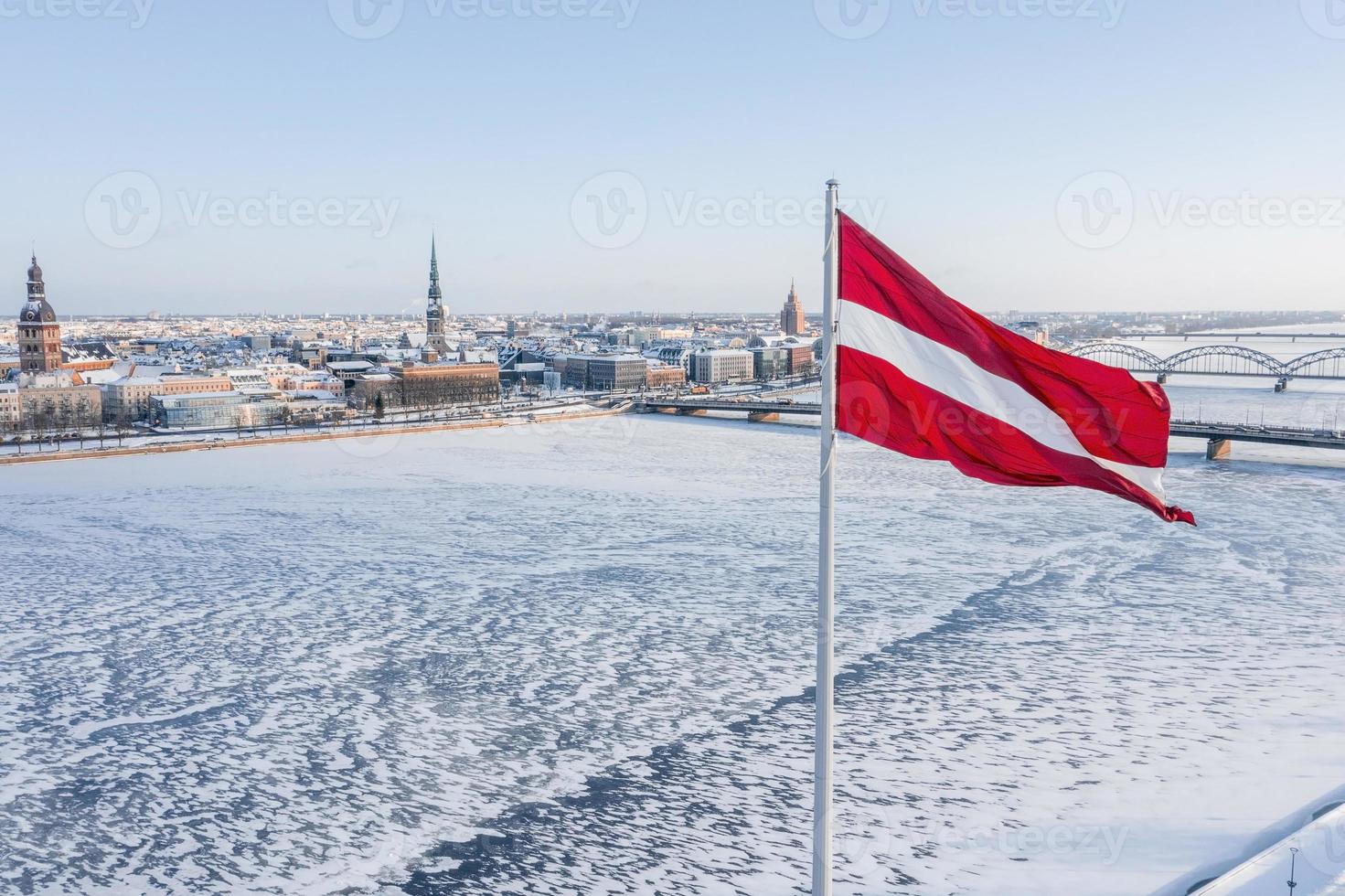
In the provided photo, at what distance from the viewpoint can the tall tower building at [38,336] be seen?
4844 cm

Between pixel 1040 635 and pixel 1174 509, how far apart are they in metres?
7.95

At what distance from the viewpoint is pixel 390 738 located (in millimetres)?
8055

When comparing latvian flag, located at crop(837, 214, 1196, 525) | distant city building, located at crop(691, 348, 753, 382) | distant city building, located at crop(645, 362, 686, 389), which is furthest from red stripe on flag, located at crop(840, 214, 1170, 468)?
distant city building, located at crop(691, 348, 753, 382)

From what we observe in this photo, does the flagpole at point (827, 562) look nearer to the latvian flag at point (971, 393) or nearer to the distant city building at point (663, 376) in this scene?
the latvian flag at point (971, 393)

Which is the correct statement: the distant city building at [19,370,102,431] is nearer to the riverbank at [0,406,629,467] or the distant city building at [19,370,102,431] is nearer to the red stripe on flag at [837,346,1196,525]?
the riverbank at [0,406,629,467]

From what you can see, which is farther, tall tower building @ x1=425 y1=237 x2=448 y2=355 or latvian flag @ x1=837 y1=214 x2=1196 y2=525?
tall tower building @ x1=425 y1=237 x2=448 y2=355

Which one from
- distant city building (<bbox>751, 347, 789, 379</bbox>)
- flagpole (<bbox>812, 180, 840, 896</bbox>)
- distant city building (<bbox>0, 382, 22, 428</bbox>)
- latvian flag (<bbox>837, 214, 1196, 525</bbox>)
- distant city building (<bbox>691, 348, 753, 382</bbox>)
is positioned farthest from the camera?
distant city building (<bbox>751, 347, 789, 379</bbox>)

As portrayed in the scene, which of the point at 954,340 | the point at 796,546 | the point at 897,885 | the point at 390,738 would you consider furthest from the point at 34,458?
the point at 954,340

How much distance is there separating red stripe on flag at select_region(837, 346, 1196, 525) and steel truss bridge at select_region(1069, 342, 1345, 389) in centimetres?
4173

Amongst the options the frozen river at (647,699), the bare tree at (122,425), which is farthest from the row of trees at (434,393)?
the frozen river at (647,699)

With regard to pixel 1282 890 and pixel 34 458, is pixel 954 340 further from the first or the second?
pixel 34 458

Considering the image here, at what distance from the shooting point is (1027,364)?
319 centimetres

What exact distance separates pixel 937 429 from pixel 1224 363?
3084 inches

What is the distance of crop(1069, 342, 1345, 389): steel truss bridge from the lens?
5328cm
